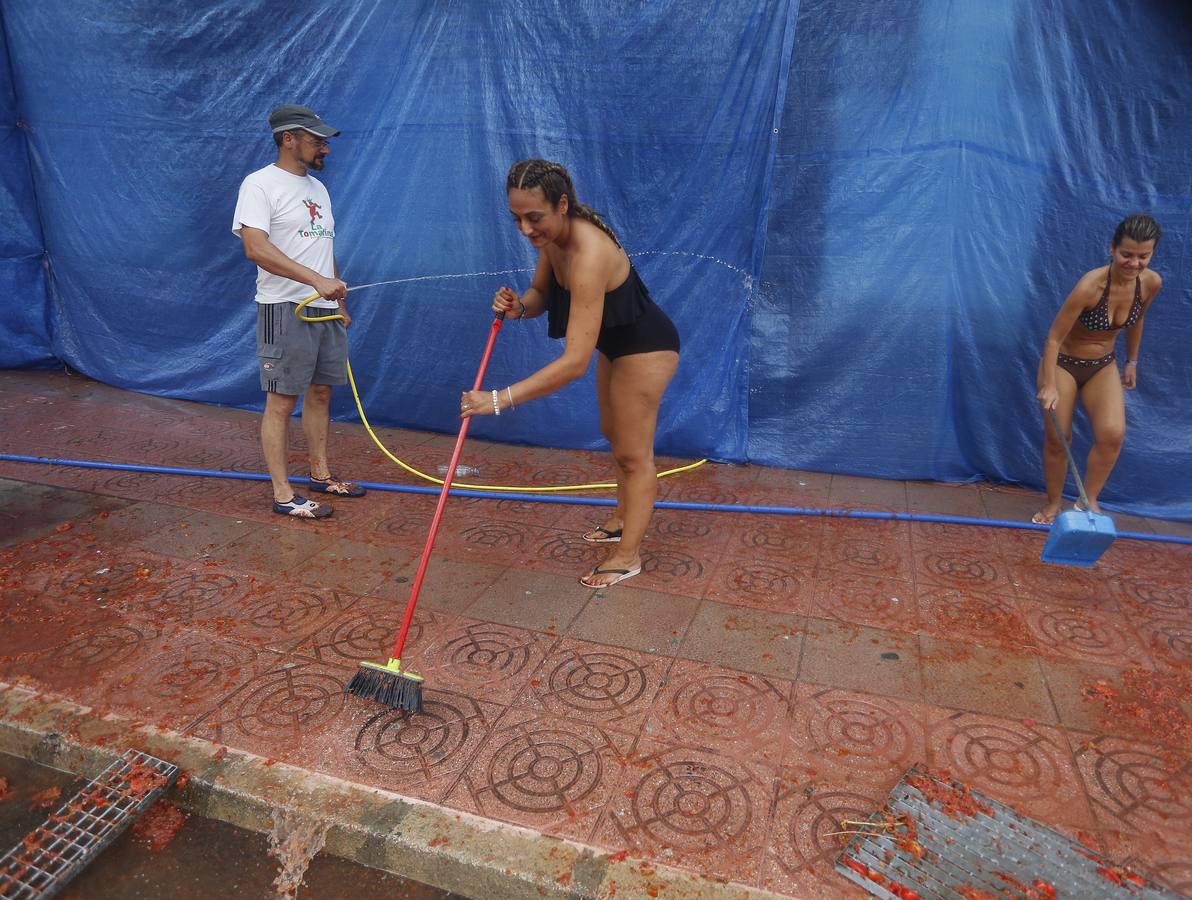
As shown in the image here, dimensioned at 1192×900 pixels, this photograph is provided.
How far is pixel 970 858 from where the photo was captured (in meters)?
2.01

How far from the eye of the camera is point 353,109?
501cm

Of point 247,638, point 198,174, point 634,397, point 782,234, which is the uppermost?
point 198,174

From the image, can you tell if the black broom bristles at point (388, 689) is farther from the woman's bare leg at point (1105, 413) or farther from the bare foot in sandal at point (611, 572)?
the woman's bare leg at point (1105, 413)

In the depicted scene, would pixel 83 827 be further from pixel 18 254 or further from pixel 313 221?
pixel 18 254

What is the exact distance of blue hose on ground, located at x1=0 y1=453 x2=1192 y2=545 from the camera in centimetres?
402

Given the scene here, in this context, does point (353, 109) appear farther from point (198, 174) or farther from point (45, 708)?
point (45, 708)

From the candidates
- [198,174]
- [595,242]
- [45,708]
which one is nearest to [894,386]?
[595,242]

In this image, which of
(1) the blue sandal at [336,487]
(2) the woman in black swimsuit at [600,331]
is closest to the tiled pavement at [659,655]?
(1) the blue sandal at [336,487]

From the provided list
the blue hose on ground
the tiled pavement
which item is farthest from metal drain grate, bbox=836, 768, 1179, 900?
the blue hose on ground

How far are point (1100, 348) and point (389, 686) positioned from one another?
3.68 metres

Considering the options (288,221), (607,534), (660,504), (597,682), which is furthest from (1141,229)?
(288,221)

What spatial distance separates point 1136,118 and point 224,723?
5.04m

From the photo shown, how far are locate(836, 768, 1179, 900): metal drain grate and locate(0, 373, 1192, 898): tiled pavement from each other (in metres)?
0.07

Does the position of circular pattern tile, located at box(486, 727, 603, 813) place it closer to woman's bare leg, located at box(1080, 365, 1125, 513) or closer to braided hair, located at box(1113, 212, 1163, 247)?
woman's bare leg, located at box(1080, 365, 1125, 513)
